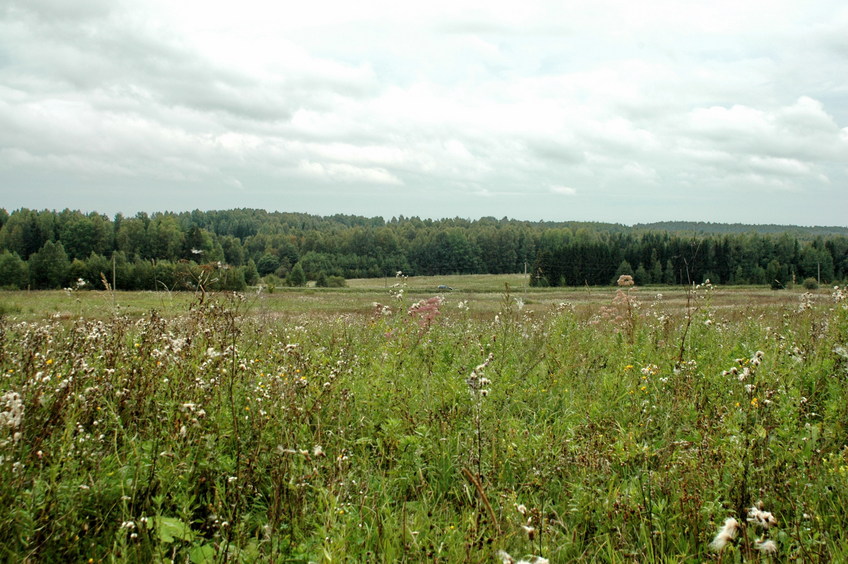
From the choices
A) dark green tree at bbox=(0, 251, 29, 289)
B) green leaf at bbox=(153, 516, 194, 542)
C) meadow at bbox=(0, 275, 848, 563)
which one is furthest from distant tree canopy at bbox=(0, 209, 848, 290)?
green leaf at bbox=(153, 516, 194, 542)

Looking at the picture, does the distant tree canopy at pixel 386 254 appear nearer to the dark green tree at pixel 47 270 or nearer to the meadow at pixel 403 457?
the dark green tree at pixel 47 270

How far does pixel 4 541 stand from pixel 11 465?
1.27 feet

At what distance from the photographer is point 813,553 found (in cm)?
247

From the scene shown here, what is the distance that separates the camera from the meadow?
263cm

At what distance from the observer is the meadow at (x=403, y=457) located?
2.63 m

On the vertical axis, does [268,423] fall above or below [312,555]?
above

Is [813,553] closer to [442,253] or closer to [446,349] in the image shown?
[446,349]

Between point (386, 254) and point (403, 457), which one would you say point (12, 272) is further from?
point (403, 457)

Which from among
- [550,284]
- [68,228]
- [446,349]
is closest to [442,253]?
[550,284]

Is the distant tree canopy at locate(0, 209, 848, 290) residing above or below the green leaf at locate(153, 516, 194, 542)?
above

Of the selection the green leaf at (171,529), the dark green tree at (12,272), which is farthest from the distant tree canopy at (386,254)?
the green leaf at (171,529)

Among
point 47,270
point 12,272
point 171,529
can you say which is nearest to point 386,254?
point 47,270

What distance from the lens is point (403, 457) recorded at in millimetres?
3875

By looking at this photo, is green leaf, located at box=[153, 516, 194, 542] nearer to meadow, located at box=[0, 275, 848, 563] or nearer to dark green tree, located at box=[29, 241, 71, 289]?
meadow, located at box=[0, 275, 848, 563]
